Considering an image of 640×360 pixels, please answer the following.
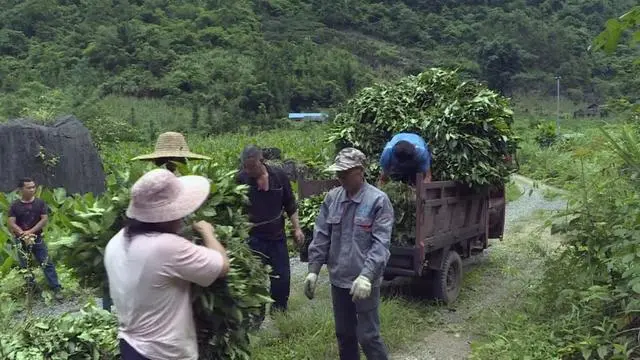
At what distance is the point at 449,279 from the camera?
7.36 meters

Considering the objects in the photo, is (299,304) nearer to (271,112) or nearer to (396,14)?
(271,112)

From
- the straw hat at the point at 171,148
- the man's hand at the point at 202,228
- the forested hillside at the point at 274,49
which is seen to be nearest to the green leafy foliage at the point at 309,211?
the straw hat at the point at 171,148

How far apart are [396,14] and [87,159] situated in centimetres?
5940

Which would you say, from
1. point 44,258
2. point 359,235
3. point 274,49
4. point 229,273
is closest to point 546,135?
point 274,49

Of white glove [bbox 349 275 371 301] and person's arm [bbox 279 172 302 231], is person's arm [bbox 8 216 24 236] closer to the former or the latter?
person's arm [bbox 279 172 302 231]

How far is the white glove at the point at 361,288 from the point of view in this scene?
4.25 metres

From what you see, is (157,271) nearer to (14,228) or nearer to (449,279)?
(449,279)

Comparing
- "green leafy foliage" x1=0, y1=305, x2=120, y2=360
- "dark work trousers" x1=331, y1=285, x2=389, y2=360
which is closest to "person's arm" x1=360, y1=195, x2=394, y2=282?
"dark work trousers" x1=331, y1=285, x2=389, y2=360

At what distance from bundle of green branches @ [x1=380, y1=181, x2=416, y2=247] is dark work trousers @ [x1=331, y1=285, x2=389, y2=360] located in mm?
2097

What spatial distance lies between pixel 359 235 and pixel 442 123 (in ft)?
9.89

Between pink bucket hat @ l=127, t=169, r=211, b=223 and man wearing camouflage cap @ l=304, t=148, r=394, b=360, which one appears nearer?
pink bucket hat @ l=127, t=169, r=211, b=223

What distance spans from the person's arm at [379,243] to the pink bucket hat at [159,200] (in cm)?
166

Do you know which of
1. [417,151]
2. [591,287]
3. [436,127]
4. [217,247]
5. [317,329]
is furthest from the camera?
[436,127]

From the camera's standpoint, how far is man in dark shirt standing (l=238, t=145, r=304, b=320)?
18.9 feet
